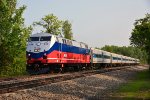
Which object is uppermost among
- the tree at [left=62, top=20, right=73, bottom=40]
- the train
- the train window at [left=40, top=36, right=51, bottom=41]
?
the tree at [left=62, top=20, right=73, bottom=40]

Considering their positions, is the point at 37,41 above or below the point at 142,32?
below

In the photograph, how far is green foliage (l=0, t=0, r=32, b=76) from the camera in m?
35.0

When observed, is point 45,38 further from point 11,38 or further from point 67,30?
point 67,30

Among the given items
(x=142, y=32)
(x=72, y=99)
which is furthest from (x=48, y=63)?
(x=142, y=32)

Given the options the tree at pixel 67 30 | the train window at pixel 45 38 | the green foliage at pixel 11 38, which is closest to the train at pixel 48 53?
the train window at pixel 45 38

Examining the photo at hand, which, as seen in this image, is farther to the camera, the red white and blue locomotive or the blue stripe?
the blue stripe

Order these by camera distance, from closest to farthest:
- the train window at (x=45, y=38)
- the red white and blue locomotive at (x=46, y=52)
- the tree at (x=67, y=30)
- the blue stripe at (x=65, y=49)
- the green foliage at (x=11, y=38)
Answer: the red white and blue locomotive at (x=46, y=52)
the blue stripe at (x=65, y=49)
the train window at (x=45, y=38)
the green foliage at (x=11, y=38)
the tree at (x=67, y=30)

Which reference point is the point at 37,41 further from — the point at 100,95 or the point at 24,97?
the point at 24,97

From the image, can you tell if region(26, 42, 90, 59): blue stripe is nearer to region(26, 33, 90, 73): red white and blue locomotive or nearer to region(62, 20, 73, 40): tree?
region(26, 33, 90, 73): red white and blue locomotive

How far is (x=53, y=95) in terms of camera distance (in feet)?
56.6

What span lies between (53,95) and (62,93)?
128 cm

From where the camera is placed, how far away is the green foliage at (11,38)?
35.0 meters

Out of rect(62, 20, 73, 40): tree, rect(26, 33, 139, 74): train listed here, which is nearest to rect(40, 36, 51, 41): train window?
rect(26, 33, 139, 74): train

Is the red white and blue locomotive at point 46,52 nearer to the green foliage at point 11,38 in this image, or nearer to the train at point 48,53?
the train at point 48,53
